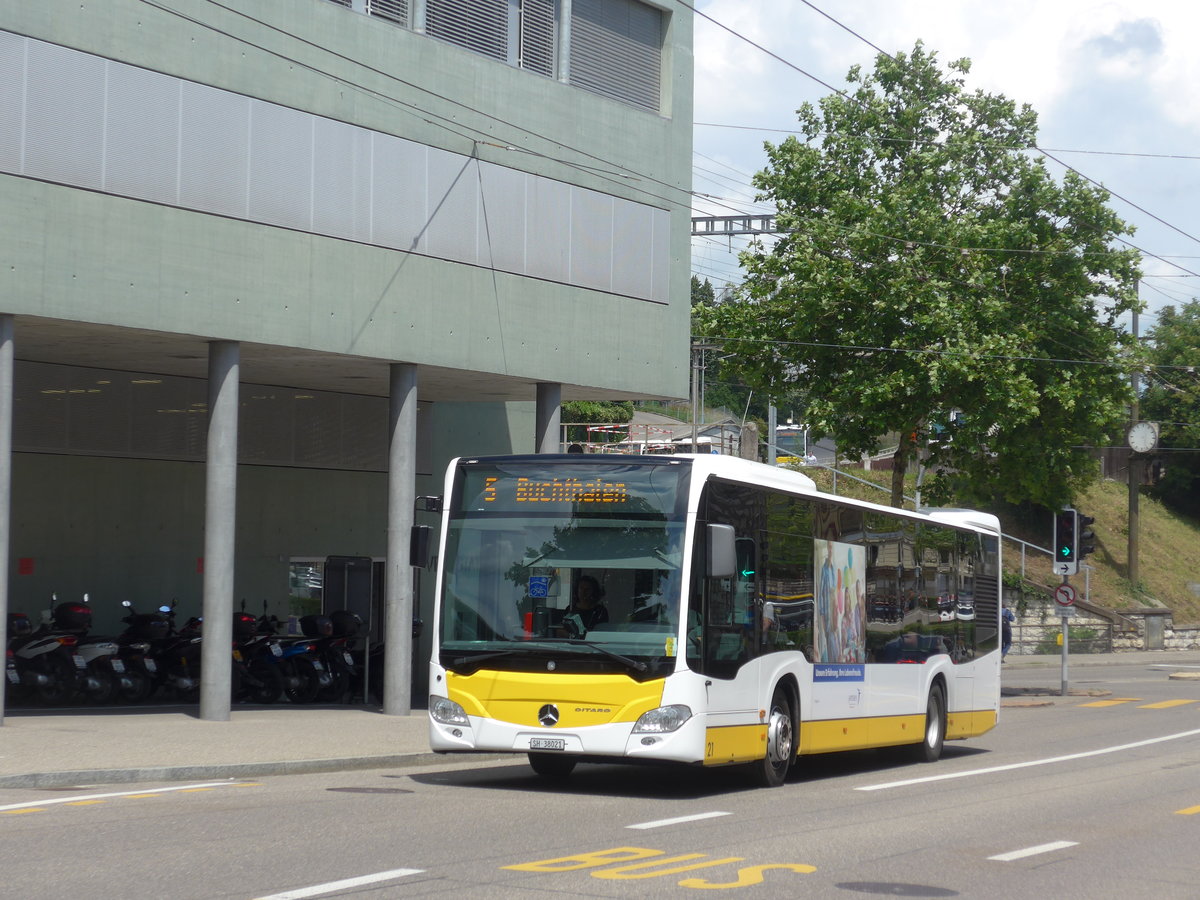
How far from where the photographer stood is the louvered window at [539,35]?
82.7ft

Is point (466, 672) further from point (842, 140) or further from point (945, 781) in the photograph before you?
point (842, 140)

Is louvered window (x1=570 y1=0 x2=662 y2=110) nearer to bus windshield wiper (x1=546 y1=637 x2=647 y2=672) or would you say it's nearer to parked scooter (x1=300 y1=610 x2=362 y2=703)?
parked scooter (x1=300 y1=610 x2=362 y2=703)

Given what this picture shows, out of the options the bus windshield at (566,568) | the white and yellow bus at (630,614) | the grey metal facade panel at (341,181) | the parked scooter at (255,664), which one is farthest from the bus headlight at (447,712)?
the parked scooter at (255,664)

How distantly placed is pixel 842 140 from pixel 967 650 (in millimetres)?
12835

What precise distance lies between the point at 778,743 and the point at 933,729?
4.78 m

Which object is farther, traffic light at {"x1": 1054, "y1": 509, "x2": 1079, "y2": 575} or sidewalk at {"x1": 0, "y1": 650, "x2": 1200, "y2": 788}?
traffic light at {"x1": 1054, "y1": 509, "x2": 1079, "y2": 575}

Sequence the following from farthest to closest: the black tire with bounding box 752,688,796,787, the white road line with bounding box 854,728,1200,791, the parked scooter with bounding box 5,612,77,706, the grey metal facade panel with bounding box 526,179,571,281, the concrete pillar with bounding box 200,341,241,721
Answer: the grey metal facade panel with bounding box 526,179,571,281, the parked scooter with bounding box 5,612,77,706, the concrete pillar with bounding box 200,341,241,721, the white road line with bounding box 854,728,1200,791, the black tire with bounding box 752,688,796,787

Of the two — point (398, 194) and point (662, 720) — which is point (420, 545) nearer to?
point (662, 720)

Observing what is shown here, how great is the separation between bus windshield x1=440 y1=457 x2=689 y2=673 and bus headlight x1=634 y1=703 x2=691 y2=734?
1.17 feet

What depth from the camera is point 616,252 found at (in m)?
26.3

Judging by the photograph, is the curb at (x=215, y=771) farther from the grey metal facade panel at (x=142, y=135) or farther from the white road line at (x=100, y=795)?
the grey metal facade panel at (x=142, y=135)

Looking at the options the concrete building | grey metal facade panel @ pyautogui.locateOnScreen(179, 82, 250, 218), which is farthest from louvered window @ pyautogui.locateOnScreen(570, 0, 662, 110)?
grey metal facade panel @ pyautogui.locateOnScreen(179, 82, 250, 218)

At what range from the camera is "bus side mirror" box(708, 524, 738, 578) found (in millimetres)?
13242

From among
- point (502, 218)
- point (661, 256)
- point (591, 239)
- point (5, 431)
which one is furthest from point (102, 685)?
point (661, 256)
